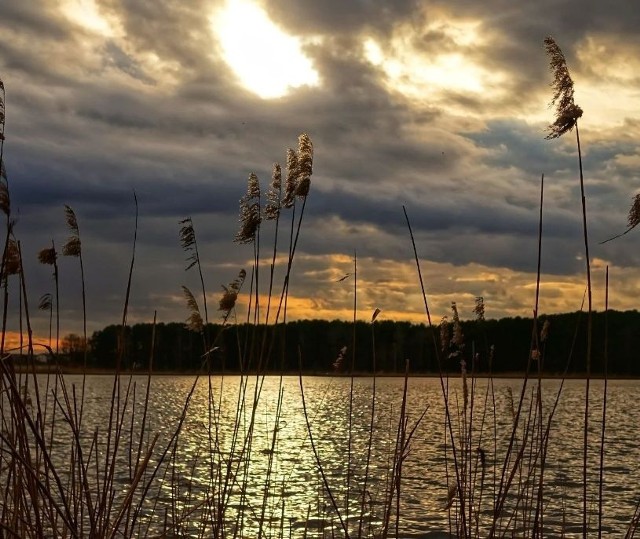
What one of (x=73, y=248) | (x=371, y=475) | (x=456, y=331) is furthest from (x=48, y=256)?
(x=371, y=475)

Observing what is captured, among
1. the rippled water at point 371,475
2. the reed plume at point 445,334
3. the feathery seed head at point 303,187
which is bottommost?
the rippled water at point 371,475

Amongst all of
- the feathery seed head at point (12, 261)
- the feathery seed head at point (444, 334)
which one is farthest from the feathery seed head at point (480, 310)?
the feathery seed head at point (12, 261)

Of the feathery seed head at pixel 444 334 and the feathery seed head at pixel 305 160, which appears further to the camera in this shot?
the feathery seed head at pixel 444 334

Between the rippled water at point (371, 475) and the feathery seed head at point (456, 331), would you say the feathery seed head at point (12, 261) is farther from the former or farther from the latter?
the feathery seed head at point (456, 331)

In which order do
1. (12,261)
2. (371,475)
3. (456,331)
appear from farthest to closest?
(371,475) < (456,331) < (12,261)

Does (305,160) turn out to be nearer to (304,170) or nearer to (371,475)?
(304,170)

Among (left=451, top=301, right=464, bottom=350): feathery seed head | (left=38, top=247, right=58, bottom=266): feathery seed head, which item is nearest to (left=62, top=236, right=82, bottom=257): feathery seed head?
(left=38, top=247, right=58, bottom=266): feathery seed head

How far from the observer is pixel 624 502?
13977 millimetres

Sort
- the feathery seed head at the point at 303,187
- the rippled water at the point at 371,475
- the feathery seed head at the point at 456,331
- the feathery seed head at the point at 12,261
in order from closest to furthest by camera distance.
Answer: the feathery seed head at the point at 12,261
the feathery seed head at the point at 303,187
the feathery seed head at the point at 456,331
the rippled water at the point at 371,475

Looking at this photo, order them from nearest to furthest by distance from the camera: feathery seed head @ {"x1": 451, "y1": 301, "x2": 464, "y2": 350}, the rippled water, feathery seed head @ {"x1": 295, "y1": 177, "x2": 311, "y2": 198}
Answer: feathery seed head @ {"x1": 295, "y1": 177, "x2": 311, "y2": 198} < feathery seed head @ {"x1": 451, "y1": 301, "x2": 464, "y2": 350} < the rippled water

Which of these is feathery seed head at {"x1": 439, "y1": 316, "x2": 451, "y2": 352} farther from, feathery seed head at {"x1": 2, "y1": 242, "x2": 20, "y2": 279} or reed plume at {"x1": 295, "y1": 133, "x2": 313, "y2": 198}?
feathery seed head at {"x1": 2, "y1": 242, "x2": 20, "y2": 279}

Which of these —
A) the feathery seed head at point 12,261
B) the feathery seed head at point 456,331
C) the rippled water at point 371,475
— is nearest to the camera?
the feathery seed head at point 12,261

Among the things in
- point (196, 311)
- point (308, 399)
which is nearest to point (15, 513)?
point (196, 311)

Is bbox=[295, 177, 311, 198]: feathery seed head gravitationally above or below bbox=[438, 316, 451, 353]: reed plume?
above
